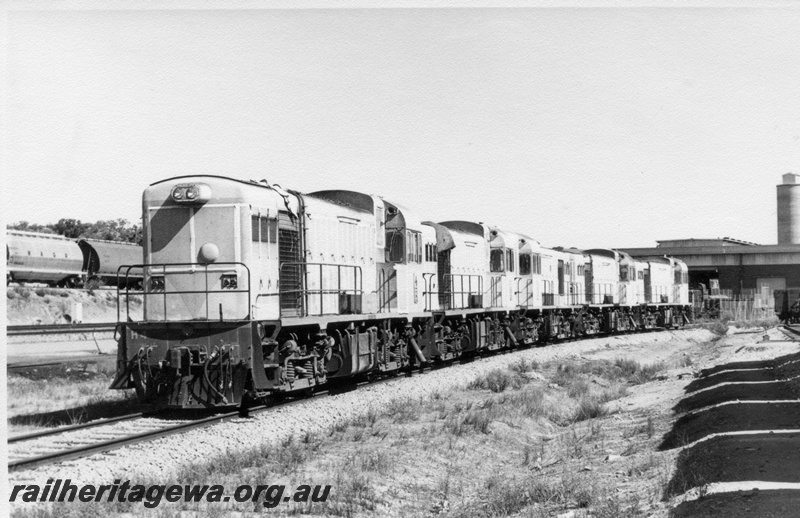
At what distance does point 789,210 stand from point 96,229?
141 feet

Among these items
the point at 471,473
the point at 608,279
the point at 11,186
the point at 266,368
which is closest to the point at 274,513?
the point at 471,473

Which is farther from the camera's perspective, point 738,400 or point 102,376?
point 102,376

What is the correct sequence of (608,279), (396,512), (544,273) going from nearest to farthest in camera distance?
(396,512)
(544,273)
(608,279)

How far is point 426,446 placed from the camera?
11.8m

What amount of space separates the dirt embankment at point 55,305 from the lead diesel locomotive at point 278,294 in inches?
660

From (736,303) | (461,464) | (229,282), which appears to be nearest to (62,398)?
(229,282)

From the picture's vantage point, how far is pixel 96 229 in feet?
171

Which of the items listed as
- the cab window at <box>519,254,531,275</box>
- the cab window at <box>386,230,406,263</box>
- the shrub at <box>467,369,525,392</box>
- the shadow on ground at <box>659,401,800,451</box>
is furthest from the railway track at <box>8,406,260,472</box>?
the cab window at <box>519,254,531,275</box>

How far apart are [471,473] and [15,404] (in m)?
9.52

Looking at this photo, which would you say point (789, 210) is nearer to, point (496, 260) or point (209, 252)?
point (496, 260)

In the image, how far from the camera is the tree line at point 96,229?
48.2 metres

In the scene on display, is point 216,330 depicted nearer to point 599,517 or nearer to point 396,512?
point 396,512

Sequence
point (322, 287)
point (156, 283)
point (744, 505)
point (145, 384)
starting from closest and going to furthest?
point (744, 505), point (145, 384), point (156, 283), point (322, 287)

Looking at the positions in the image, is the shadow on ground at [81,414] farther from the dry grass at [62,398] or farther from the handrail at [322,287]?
the handrail at [322,287]
